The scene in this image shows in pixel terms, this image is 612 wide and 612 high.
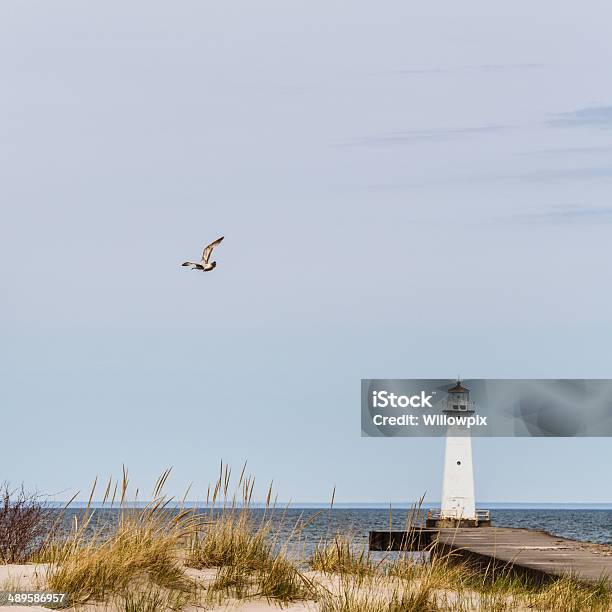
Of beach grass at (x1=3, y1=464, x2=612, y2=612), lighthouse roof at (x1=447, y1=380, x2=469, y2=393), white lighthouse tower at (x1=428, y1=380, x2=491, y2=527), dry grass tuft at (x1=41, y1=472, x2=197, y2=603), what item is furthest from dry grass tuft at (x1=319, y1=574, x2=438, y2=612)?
lighthouse roof at (x1=447, y1=380, x2=469, y2=393)

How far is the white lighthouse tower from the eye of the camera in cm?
4844

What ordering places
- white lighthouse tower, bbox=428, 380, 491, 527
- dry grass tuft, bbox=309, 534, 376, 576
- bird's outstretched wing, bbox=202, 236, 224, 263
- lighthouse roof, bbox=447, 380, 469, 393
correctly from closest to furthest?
dry grass tuft, bbox=309, 534, 376, 576 < bird's outstretched wing, bbox=202, 236, 224, 263 < white lighthouse tower, bbox=428, 380, 491, 527 < lighthouse roof, bbox=447, 380, 469, 393

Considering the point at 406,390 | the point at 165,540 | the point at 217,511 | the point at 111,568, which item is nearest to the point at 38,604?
the point at 111,568

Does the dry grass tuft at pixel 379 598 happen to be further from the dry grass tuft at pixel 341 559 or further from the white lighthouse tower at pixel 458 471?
the white lighthouse tower at pixel 458 471

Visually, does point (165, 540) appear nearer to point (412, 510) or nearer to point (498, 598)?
point (412, 510)

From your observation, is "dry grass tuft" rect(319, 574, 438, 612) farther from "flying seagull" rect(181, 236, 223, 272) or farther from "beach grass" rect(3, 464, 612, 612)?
"flying seagull" rect(181, 236, 223, 272)

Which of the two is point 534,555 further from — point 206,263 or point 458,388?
point 458,388

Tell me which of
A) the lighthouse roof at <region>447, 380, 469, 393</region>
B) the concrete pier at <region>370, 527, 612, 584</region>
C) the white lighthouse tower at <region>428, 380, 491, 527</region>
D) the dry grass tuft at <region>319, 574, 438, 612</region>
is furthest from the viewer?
the lighthouse roof at <region>447, 380, 469, 393</region>

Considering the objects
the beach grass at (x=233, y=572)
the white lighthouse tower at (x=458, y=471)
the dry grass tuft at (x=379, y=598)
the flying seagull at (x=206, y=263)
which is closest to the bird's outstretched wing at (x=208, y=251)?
the flying seagull at (x=206, y=263)

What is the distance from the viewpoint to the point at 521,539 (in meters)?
32.6

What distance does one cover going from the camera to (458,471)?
48.8m

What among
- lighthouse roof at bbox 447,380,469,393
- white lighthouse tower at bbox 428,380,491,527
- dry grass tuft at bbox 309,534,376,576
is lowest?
dry grass tuft at bbox 309,534,376,576

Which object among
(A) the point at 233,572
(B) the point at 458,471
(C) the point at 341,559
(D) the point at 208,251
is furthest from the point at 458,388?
(A) the point at 233,572

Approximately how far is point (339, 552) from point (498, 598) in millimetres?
2108
